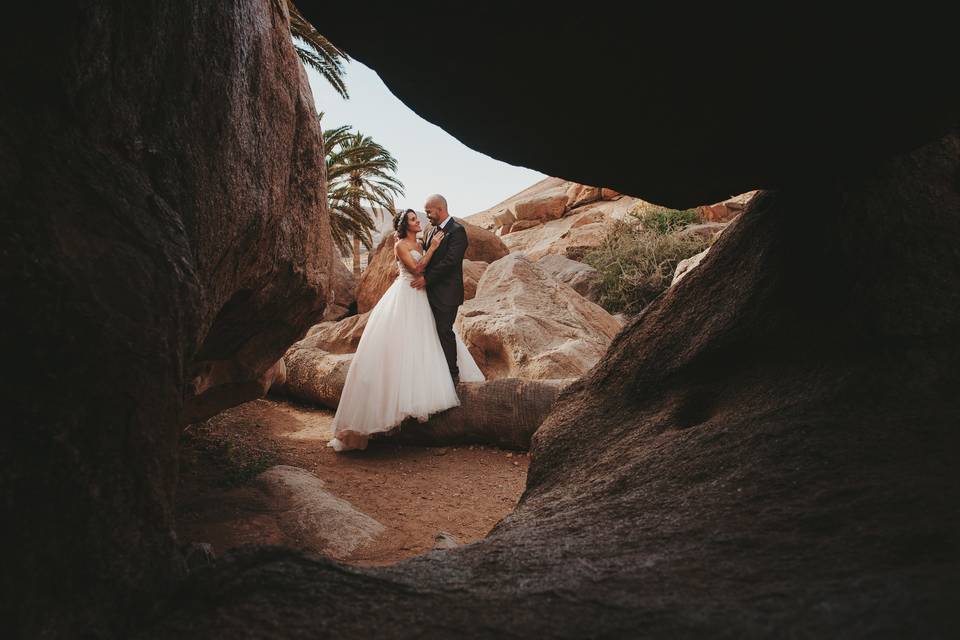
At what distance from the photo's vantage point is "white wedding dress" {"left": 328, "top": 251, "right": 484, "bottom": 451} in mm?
6180

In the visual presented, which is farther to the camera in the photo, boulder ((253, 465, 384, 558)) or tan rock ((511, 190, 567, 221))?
tan rock ((511, 190, 567, 221))

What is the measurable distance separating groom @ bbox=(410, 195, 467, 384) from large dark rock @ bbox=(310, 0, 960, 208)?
478 centimetres

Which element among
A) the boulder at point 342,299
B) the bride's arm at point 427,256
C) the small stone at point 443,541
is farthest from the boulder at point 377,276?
the small stone at point 443,541

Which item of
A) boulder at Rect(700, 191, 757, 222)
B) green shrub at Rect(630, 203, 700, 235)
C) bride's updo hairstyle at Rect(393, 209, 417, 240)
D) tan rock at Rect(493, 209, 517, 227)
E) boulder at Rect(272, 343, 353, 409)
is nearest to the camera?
bride's updo hairstyle at Rect(393, 209, 417, 240)

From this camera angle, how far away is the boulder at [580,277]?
500 inches

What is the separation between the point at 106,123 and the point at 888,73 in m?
2.32

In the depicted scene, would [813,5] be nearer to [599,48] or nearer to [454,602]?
[599,48]

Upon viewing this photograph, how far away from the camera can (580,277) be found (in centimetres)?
1297

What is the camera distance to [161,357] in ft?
4.93

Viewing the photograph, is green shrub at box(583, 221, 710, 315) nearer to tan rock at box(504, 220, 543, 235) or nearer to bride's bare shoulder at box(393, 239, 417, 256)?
bride's bare shoulder at box(393, 239, 417, 256)

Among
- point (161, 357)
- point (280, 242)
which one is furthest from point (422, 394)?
point (161, 357)

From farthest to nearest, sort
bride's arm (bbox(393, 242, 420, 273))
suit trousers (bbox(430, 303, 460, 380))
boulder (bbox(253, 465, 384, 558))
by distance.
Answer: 1. bride's arm (bbox(393, 242, 420, 273))
2. suit trousers (bbox(430, 303, 460, 380))
3. boulder (bbox(253, 465, 384, 558))

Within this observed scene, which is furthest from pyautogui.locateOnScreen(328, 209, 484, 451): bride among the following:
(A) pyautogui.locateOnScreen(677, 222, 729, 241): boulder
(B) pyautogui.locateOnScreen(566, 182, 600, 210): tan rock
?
(B) pyautogui.locateOnScreen(566, 182, 600, 210): tan rock

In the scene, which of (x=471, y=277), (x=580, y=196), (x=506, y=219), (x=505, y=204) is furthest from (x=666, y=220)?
(x=505, y=204)
